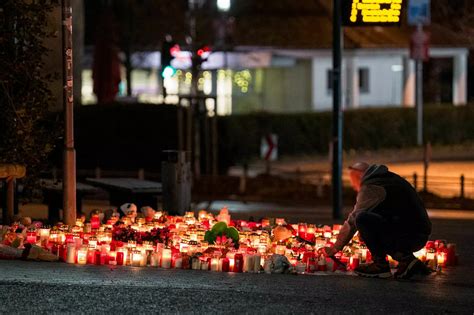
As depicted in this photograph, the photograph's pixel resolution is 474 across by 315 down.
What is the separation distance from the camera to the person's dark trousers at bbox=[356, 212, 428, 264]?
502 inches

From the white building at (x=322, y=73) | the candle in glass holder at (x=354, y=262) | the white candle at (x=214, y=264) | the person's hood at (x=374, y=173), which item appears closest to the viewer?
the person's hood at (x=374, y=173)

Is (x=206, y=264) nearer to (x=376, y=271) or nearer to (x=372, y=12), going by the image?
(x=376, y=271)

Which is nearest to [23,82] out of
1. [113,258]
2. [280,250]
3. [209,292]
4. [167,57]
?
[113,258]

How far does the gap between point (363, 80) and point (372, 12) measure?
127ft

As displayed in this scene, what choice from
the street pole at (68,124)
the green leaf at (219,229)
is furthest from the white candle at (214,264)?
the street pole at (68,124)

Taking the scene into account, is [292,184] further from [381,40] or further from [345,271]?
[381,40]

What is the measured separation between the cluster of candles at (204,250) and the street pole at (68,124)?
20.5 inches

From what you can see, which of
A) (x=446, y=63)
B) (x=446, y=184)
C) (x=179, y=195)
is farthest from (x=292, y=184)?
(x=446, y=63)

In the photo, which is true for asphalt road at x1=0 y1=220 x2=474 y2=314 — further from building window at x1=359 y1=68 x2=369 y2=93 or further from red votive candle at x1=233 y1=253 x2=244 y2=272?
building window at x1=359 y1=68 x2=369 y2=93

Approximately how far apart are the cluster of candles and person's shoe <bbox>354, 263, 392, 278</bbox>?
1.43 ft

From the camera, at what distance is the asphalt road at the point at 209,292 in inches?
420

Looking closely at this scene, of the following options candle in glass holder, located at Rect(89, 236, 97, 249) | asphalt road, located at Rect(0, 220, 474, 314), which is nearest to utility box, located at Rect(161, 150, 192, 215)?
candle in glass holder, located at Rect(89, 236, 97, 249)

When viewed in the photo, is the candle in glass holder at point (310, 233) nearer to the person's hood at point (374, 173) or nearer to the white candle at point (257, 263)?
the white candle at point (257, 263)

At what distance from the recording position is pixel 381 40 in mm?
54875
